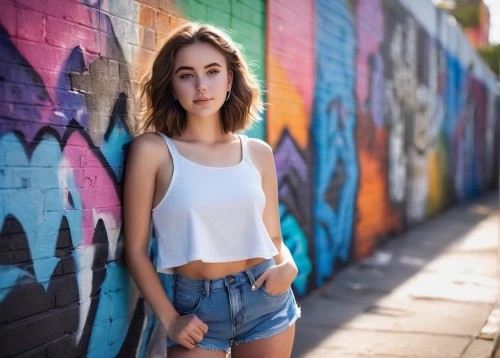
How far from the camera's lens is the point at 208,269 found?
8.27 feet

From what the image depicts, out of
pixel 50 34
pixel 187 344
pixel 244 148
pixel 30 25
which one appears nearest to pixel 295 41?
pixel 244 148

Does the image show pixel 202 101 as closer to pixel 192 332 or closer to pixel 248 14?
pixel 192 332

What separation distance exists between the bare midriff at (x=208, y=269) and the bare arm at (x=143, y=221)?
13 centimetres

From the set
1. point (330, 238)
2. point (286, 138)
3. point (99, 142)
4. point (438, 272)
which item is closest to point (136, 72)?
point (99, 142)

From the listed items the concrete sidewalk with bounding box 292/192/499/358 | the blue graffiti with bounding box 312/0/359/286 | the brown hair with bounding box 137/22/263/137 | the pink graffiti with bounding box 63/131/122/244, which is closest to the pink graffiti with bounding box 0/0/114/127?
the pink graffiti with bounding box 63/131/122/244

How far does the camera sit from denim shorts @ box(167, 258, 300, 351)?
245 cm

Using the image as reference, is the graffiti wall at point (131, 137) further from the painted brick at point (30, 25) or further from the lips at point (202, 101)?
the lips at point (202, 101)

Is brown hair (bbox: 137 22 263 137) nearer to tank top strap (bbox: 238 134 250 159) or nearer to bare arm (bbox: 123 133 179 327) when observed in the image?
tank top strap (bbox: 238 134 250 159)

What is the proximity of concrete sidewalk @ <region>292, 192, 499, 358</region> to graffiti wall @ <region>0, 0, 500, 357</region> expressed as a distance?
32 centimetres

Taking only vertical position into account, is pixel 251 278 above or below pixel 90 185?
below

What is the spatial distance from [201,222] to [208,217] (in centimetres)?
4

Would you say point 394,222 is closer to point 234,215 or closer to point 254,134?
point 254,134

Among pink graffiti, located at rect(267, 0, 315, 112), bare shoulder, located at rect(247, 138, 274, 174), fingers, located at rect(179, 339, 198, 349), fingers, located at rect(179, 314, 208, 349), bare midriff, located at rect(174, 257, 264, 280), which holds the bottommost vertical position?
fingers, located at rect(179, 339, 198, 349)

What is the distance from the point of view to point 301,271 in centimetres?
523
